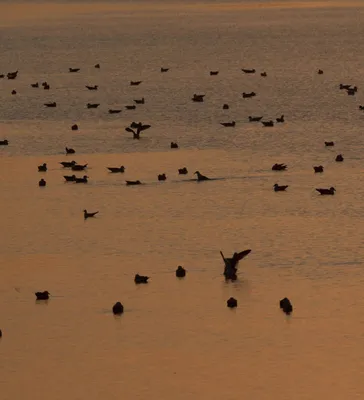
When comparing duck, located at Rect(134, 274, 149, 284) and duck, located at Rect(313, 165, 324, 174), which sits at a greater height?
duck, located at Rect(313, 165, 324, 174)

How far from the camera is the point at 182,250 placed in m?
49.0

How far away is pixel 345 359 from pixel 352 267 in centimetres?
962

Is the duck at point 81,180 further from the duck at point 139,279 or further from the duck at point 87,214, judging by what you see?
the duck at point 139,279

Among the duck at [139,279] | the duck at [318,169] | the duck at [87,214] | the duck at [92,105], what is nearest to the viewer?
the duck at [139,279]

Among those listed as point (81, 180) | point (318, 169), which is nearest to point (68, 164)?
point (81, 180)

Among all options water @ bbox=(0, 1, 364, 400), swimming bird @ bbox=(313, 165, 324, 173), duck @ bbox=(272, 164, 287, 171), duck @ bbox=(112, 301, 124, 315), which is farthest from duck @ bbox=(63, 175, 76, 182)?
duck @ bbox=(112, 301, 124, 315)

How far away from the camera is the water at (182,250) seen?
3616 cm

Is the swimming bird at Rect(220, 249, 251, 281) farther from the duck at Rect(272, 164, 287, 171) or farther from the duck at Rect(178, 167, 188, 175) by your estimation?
the duck at Rect(272, 164, 287, 171)

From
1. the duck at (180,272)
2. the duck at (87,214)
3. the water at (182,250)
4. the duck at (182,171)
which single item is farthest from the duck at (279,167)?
the duck at (180,272)

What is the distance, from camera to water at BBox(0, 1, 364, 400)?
→ 36.2 m

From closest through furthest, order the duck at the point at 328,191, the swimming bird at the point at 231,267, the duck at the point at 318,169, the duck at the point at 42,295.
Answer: the duck at the point at 42,295, the swimming bird at the point at 231,267, the duck at the point at 328,191, the duck at the point at 318,169

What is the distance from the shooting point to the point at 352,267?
151 feet

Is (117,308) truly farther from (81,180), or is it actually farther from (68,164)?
(68,164)

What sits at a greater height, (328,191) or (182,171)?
(182,171)
